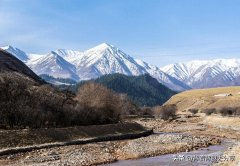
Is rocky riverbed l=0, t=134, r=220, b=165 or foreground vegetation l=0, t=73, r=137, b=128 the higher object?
foreground vegetation l=0, t=73, r=137, b=128

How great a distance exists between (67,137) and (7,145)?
1491cm

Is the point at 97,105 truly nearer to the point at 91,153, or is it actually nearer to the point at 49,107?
the point at 49,107

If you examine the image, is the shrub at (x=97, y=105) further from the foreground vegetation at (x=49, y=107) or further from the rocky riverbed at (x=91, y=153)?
the rocky riverbed at (x=91, y=153)

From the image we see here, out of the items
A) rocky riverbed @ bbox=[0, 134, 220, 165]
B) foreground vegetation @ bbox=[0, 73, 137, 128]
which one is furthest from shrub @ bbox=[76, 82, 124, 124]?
rocky riverbed @ bbox=[0, 134, 220, 165]

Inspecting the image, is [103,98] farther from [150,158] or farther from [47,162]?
[47,162]

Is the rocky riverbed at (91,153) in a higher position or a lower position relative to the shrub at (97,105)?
lower

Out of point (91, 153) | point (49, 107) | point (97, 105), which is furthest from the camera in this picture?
point (97, 105)

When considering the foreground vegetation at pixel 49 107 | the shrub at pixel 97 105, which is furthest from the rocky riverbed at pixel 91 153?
the shrub at pixel 97 105

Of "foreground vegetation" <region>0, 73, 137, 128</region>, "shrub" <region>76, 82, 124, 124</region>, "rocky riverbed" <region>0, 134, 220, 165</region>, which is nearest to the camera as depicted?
"rocky riverbed" <region>0, 134, 220, 165</region>

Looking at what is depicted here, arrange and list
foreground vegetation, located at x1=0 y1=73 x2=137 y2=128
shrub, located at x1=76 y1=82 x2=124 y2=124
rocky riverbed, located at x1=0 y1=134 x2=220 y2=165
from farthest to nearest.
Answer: shrub, located at x1=76 y1=82 x2=124 y2=124, foreground vegetation, located at x1=0 y1=73 x2=137 y2=128, rocky riverbed, located at x1=0 y1=134 x2=220 y2=165

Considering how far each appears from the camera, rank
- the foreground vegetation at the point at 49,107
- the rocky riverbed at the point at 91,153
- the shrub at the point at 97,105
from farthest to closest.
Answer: the shrub at the point at 97,105, the foreground vegetation at the point at 49,107, the rocky riverbed at the point at 91,153

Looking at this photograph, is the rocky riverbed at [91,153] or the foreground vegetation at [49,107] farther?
the foreground vegetation at [49,107]

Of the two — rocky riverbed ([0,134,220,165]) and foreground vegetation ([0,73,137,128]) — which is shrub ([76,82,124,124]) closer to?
foreground vegetation ([0,73,137,128])

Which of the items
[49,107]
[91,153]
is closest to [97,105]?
[49,107]
